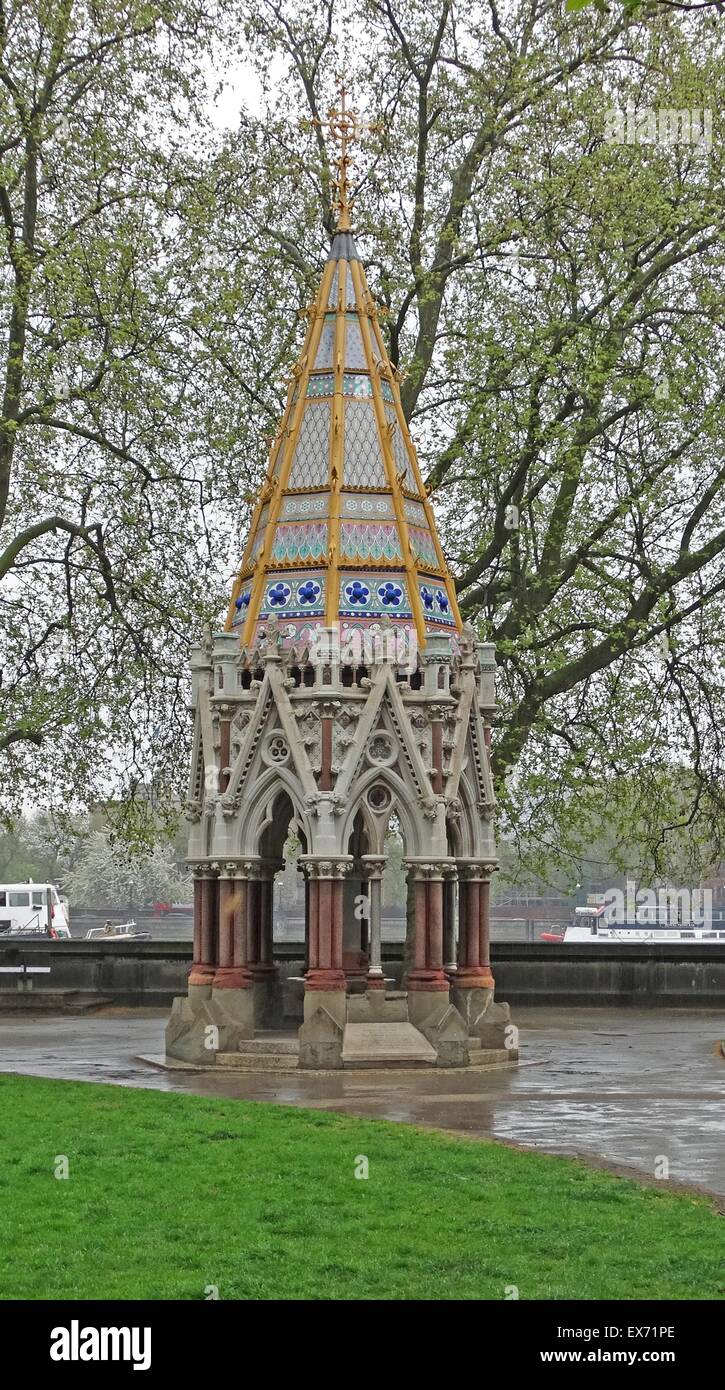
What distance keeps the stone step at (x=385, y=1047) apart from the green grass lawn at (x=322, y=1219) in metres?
5.53

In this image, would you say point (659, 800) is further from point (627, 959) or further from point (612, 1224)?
point (612, 1224)

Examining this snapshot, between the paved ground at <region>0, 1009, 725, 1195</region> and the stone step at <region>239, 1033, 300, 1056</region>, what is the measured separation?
0.94 metres

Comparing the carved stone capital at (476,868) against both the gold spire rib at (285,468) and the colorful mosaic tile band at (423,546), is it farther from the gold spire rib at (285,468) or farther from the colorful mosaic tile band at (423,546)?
the gold spire rib at (285,468)

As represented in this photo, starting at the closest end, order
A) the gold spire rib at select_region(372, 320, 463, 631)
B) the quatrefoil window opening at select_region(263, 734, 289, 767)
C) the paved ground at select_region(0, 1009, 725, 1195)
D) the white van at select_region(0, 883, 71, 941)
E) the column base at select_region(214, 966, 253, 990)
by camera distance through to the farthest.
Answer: the paved ground at select_region(0, 1009, 725, 1195)
the quatrefoil window opening at select_region(263, 734, 289, 767)
the column base at select_region(214, 966, 253, 990)
the gold spire rib at select_region(372, 320, 463, 631)
the white van at select_region(0, 883, 71, 941)

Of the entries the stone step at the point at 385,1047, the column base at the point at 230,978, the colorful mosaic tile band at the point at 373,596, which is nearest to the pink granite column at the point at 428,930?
the stone step at the point at 385,1047

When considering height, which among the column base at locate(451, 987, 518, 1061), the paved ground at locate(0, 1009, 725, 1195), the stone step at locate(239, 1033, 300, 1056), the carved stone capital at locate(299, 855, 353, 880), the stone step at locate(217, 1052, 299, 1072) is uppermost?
the carved stone capital at locate(299, 855, 353, 880)

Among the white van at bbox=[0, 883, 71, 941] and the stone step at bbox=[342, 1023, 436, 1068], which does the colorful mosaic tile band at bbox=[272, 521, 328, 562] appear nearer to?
the stone step at bbox=[342, 1023, 436, 1068]

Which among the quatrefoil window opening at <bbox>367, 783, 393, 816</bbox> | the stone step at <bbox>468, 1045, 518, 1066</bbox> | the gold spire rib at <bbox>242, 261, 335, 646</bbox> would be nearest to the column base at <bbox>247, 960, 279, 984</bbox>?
the quatrefoil window opening at <bbox>367, 783, 393, 816</bbox>

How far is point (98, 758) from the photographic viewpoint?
30234mm

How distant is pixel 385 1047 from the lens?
2148 cm

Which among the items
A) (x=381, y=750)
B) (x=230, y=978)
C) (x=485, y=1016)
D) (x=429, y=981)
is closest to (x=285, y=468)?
(x=381, y=750)

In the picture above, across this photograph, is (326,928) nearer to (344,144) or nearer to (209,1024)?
(209,1024)

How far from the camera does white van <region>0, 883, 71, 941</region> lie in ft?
234

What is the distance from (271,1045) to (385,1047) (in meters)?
1.33
